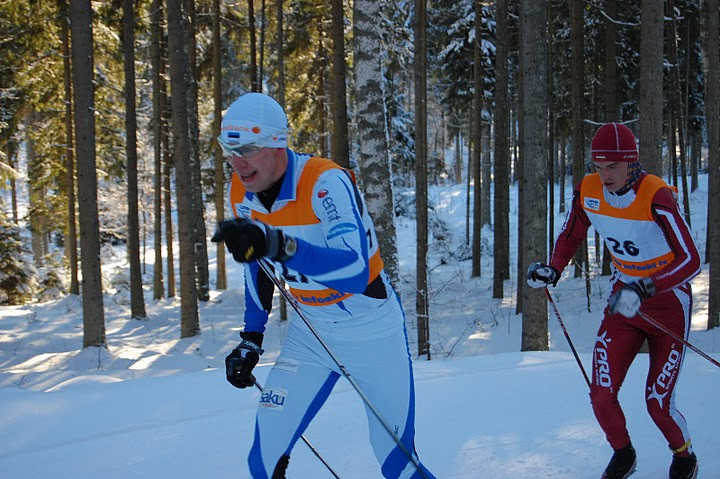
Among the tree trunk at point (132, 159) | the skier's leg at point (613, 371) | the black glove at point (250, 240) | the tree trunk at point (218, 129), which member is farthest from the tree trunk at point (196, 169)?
the black glove at point (250, 240)

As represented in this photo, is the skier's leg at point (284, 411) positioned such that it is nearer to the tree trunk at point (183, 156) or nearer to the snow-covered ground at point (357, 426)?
the snow-covered ground at point (357, 426)

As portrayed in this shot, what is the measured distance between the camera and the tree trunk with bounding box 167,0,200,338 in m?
11.8

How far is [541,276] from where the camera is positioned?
4082 millimetres

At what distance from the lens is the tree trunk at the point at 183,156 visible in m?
11.8

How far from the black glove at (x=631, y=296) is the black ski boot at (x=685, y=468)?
102cm

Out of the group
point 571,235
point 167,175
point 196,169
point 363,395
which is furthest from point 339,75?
point 167,175

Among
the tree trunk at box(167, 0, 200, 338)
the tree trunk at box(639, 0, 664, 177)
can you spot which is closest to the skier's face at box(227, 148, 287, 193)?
the tree trunk at box(639, 0, 664, 177)

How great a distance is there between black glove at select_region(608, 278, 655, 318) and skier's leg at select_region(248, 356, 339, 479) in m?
1.63

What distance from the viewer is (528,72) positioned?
7754mm

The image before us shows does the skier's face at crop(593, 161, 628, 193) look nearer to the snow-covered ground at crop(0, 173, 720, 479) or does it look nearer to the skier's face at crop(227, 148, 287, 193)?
the snow-covered ground at crop(0, 173, 720, 479)

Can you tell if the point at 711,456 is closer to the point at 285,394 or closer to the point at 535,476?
the point at 535,476

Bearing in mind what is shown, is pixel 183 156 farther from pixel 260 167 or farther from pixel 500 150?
pixel 260 167

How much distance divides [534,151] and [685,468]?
4.99m

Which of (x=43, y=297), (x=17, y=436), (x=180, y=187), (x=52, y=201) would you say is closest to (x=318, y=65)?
(x=180, y=187)
